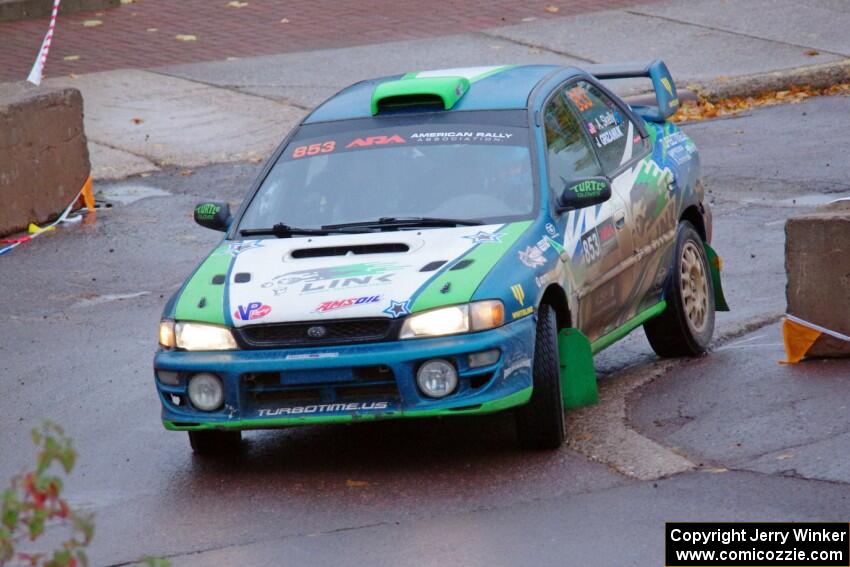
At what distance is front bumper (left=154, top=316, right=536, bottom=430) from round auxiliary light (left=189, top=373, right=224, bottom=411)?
3 centimetres

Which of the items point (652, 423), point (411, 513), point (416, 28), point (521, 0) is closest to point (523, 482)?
point (411, 513)

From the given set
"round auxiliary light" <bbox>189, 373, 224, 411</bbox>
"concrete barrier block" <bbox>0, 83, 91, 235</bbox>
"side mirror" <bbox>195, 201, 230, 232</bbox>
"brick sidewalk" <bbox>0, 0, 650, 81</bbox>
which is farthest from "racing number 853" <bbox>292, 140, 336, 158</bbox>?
"brick sidewalk" <bbox>0, 0, 650, 81</bbox>

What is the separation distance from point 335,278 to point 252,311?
1.25 ft

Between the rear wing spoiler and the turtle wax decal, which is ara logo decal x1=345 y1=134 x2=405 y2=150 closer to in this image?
the turtle wax decal

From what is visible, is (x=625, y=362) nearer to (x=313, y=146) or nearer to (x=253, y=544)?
(x=313, y=146)

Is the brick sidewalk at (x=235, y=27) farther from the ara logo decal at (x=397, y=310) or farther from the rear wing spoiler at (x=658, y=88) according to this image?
the ara logo decal at (x=397, y=310)

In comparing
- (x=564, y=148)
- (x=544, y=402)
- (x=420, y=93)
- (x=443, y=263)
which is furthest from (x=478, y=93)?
(x=544, y=402)

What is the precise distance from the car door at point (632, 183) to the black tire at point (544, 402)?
3.72 feet

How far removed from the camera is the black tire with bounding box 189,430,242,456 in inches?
298

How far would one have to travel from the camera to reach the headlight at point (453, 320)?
6.89m

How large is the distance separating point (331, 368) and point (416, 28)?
13620mm

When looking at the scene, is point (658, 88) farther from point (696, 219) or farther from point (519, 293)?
point (519, 293)

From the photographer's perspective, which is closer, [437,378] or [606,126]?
[437,378]

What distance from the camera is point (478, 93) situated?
8.48 m
